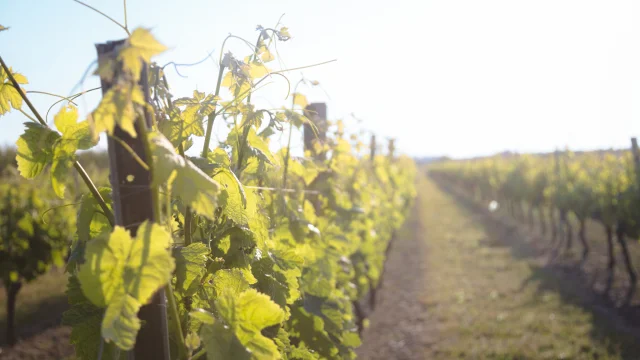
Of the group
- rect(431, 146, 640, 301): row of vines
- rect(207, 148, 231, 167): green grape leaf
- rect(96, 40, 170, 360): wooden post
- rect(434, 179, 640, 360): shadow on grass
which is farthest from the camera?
rect(431, 146, 640, 301): row of vines

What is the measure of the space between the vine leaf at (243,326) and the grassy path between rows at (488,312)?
4897mm

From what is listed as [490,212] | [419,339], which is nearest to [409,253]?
[419,339]

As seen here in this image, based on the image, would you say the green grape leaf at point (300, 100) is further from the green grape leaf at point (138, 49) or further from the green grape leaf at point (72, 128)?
the green grape leaf at point (138, 49)

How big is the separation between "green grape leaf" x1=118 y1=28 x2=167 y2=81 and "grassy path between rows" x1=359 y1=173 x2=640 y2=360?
17.9 ft

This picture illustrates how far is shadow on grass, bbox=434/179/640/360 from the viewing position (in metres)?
5.89

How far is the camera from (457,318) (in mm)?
7008

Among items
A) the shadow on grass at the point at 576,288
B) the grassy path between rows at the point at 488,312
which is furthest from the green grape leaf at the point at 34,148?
the shadow on grass at the point at 576,288

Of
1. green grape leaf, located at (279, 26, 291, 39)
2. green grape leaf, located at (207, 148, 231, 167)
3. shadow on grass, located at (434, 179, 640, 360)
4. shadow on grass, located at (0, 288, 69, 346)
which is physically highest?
green grape leaf, located at (279, 26, 291, 39)

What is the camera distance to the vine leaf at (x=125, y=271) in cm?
95

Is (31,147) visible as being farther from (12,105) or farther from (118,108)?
(118,108)

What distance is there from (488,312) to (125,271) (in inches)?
278

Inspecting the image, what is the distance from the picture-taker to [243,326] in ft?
3.82

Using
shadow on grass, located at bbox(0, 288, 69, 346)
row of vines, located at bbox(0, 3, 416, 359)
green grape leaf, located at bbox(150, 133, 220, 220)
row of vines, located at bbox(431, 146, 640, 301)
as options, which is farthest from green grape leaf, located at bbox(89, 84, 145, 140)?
row of vines, located at bbox(431, 146, 640, 301)

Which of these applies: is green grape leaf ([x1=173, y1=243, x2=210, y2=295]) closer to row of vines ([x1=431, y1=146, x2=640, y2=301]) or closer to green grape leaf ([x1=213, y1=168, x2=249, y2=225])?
green grape leaf ([x1=213, y1=168, x2=249, y2=225])
